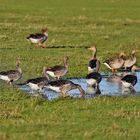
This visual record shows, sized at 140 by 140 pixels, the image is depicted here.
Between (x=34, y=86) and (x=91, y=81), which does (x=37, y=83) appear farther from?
(x=91, y=81)

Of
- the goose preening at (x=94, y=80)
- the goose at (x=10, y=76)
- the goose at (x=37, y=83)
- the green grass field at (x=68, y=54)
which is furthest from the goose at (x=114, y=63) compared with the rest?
the goose at (x=37, y=83)

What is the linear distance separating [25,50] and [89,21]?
→ 17752 mm

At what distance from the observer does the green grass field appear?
45.2ft

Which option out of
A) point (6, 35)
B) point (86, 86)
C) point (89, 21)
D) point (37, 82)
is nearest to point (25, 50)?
point (6, 35)

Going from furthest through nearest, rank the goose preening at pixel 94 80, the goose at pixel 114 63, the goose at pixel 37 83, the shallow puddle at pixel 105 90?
1. the goose at pixel 114 63
2. the goose preening at pixel 94 80
3. the shallow puddle at pixel 105 90
4. the goose at pixel 37 83

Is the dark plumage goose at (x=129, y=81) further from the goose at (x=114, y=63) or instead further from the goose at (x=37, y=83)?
the goose at (x=114, y=63)

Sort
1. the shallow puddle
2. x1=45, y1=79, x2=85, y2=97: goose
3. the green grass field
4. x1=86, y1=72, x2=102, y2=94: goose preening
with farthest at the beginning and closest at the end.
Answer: x1=86, y1=72, x2=102, y2=94: goose preening → the shallow puddle → x1=45, y1=79, x2=85, y2=97: goose → the green grass field

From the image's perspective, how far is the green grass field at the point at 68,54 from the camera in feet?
45.2

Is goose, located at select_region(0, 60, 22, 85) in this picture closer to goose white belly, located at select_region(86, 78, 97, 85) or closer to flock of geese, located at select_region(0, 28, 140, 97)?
flock of geese, located at select_region(0, 28, 140, 97)

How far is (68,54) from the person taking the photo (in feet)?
93.2

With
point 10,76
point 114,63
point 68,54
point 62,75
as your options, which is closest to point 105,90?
point 62,75

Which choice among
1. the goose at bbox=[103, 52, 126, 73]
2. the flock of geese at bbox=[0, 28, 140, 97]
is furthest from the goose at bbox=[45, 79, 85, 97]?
the goose at bbox=[103, 52, 126, 73]

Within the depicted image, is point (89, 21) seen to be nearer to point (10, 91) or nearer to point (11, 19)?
point (11, 19)

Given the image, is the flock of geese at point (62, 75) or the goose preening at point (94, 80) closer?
the flock of geese at point (62, 75)
